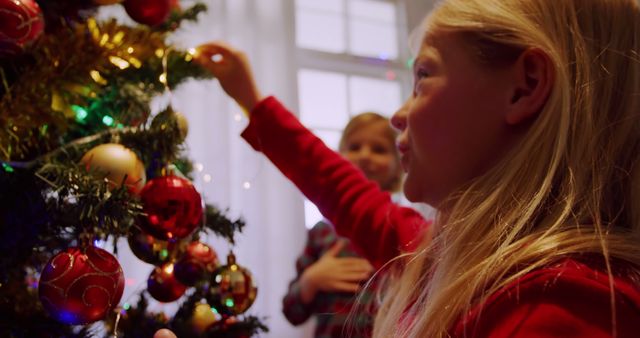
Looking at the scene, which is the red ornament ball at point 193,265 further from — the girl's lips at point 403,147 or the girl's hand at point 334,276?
the girl's hand at point 334,276

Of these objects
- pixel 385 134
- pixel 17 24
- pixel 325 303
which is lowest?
pixel 325 303

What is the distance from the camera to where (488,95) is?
666mm

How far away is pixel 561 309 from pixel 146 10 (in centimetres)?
55

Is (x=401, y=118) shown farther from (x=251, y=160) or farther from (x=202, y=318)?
(x=251, y=160)

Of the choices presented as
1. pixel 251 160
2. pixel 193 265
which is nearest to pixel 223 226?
pixel 193 265

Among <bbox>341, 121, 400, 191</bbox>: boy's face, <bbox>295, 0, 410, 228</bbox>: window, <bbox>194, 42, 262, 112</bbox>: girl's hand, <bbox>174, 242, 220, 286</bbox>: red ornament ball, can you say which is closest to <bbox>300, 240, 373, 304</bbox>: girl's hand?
<bbox>341, 121, 400, 191</bbox>: boy's face

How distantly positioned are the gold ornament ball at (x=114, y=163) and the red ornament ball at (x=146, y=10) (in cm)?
20

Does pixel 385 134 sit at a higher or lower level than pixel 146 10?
lower

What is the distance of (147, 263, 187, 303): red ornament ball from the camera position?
2.25ft

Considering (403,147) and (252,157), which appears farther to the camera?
(252,157)

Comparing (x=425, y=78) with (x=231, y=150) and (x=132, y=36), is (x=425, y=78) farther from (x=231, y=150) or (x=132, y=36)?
(x=231, y=150)

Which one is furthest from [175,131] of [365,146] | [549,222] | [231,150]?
[231,150]

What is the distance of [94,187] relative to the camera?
1.81 ft

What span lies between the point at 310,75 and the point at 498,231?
72.9 inches
